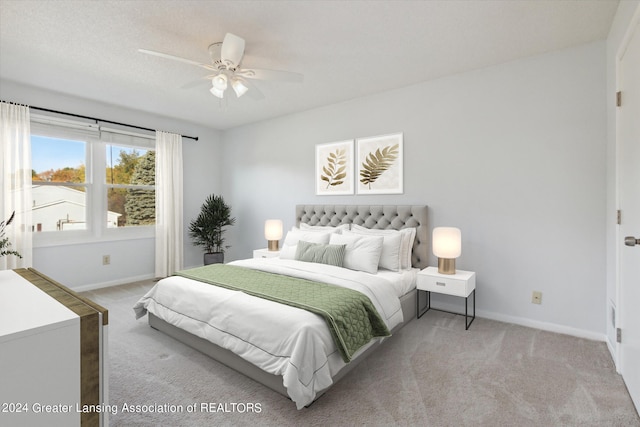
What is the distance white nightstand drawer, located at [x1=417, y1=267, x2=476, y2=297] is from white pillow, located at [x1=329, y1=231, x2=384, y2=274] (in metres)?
0.48

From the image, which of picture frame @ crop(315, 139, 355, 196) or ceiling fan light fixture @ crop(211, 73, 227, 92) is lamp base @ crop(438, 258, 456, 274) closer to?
picture frame @ crop(315, 139, 355, 196)

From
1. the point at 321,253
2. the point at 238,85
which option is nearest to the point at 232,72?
the point at 238,85

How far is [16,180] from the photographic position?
366cm

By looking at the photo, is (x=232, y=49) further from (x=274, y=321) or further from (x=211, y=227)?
(x=211, y=227)

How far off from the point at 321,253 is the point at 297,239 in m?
0.61

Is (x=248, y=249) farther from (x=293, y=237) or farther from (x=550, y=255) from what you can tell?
(x=550, y=255)

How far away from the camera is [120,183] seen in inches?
185

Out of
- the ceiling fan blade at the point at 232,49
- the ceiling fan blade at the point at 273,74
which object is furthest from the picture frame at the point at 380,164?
the ceiling fan blade at the point at 232,49

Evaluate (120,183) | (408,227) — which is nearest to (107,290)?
(120,183)

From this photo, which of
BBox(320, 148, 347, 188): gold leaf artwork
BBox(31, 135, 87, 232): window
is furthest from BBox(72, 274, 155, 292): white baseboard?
BBox(320, 148, 347, 188): gold leaf artwork

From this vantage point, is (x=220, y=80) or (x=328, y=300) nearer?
(x=328, y=300)

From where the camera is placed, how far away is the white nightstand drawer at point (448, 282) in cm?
292

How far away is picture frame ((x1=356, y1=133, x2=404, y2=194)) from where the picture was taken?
383 centimetres

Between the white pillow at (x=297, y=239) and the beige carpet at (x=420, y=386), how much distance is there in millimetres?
1386
